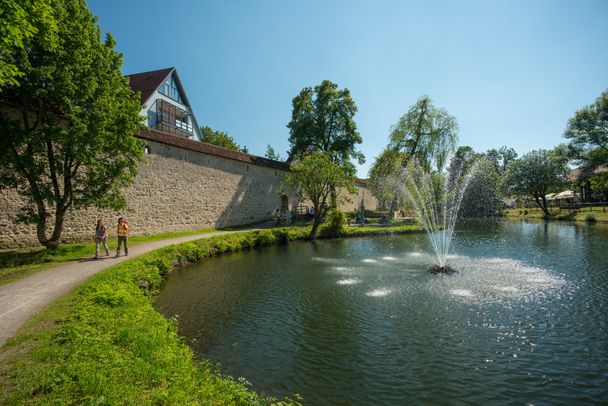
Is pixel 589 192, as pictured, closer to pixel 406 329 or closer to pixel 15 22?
pixel 406 329

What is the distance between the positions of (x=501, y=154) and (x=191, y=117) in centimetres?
8638

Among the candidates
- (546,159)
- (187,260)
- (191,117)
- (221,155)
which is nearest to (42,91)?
(187,260)

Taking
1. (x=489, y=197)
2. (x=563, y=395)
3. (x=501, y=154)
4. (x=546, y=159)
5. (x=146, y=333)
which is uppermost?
(x=501, y=154)

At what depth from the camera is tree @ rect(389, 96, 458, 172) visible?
34219mm

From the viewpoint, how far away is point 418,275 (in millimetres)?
11859

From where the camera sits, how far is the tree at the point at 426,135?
34219 mm

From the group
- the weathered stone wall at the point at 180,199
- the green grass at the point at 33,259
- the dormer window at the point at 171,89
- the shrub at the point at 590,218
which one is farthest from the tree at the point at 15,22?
the shrub at the point at 590,218

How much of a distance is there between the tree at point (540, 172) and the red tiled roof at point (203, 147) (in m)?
33.7

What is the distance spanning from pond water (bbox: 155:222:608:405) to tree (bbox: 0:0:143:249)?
6.10m

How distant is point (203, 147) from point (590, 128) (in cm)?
4296

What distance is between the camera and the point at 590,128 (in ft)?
116

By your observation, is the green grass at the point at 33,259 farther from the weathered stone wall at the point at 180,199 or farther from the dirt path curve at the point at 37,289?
the weathered stone wall at the point at 180,199

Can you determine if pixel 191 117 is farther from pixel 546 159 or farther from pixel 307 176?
pixel 546 159

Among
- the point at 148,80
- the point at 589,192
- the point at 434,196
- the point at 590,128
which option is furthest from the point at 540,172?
the point at 148,80
